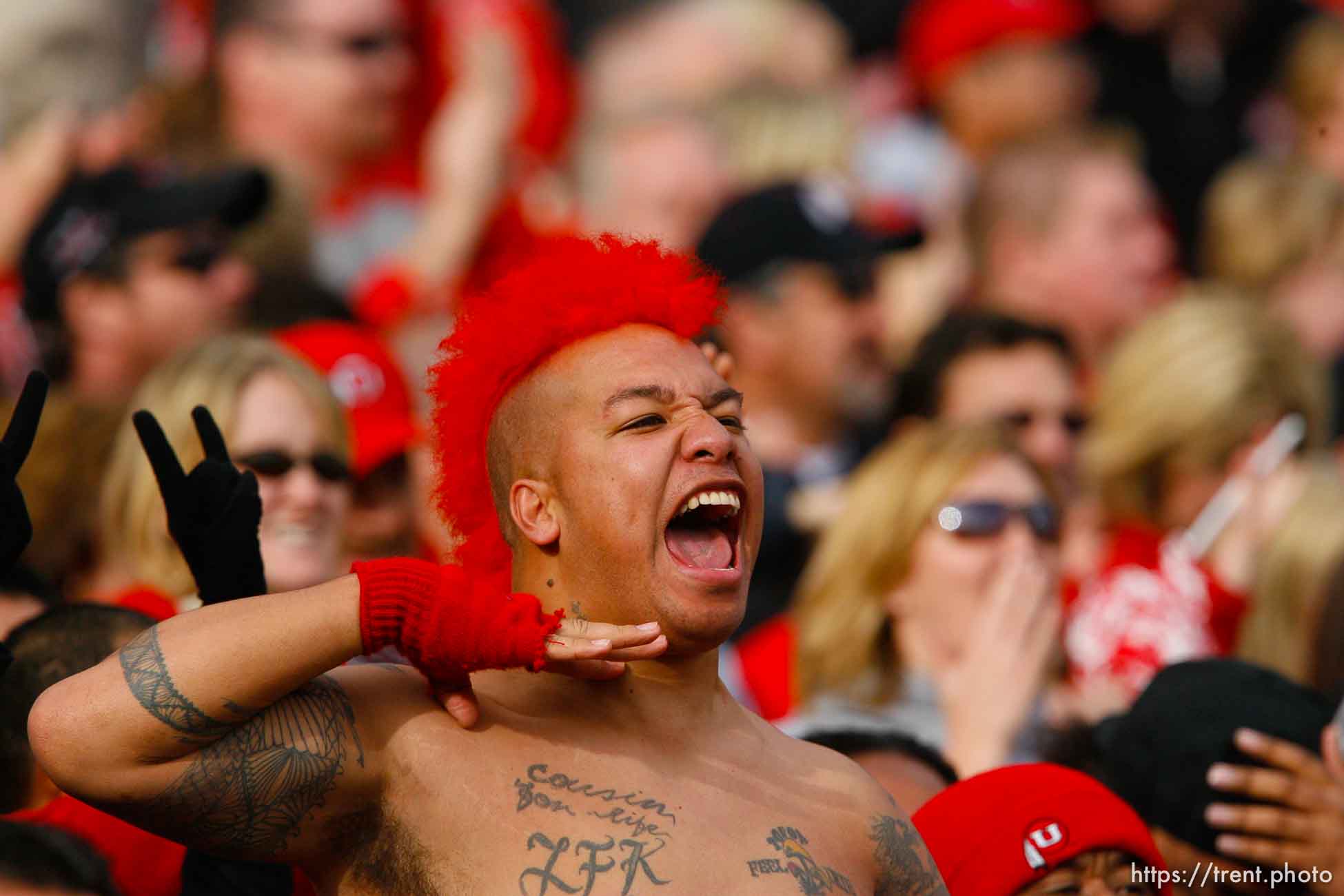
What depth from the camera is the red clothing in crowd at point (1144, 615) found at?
5.80 meters

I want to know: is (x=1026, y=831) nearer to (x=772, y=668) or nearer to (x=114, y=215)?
(x=772, y=668)

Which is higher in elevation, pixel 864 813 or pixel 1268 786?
pixel 864 813

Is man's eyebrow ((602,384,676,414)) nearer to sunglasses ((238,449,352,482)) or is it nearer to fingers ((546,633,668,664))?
fingers ((546,633,668,664))

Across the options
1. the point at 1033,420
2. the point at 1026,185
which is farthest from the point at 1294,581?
the point at 1026,185

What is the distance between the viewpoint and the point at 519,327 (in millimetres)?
3516

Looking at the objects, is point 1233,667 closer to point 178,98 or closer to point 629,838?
point 629,838

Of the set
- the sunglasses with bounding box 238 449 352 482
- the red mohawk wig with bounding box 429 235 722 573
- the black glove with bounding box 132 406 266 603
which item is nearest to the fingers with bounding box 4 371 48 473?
the black glove with bounding box 132 406 266 603

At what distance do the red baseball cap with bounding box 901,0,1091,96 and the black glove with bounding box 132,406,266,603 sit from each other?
657 centimetres

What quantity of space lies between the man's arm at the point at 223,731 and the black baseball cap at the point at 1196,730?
1979mm

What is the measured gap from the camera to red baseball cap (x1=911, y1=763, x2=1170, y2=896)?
3.72m

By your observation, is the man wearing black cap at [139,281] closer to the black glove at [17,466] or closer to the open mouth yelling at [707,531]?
the black glove at [17,466]

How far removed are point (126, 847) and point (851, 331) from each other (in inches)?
165

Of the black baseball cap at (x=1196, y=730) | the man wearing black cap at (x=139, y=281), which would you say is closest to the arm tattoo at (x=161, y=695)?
the black baseball cap at (x=1196, y=730)

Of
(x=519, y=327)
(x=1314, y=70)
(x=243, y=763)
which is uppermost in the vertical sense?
(x=1314, y=70)
